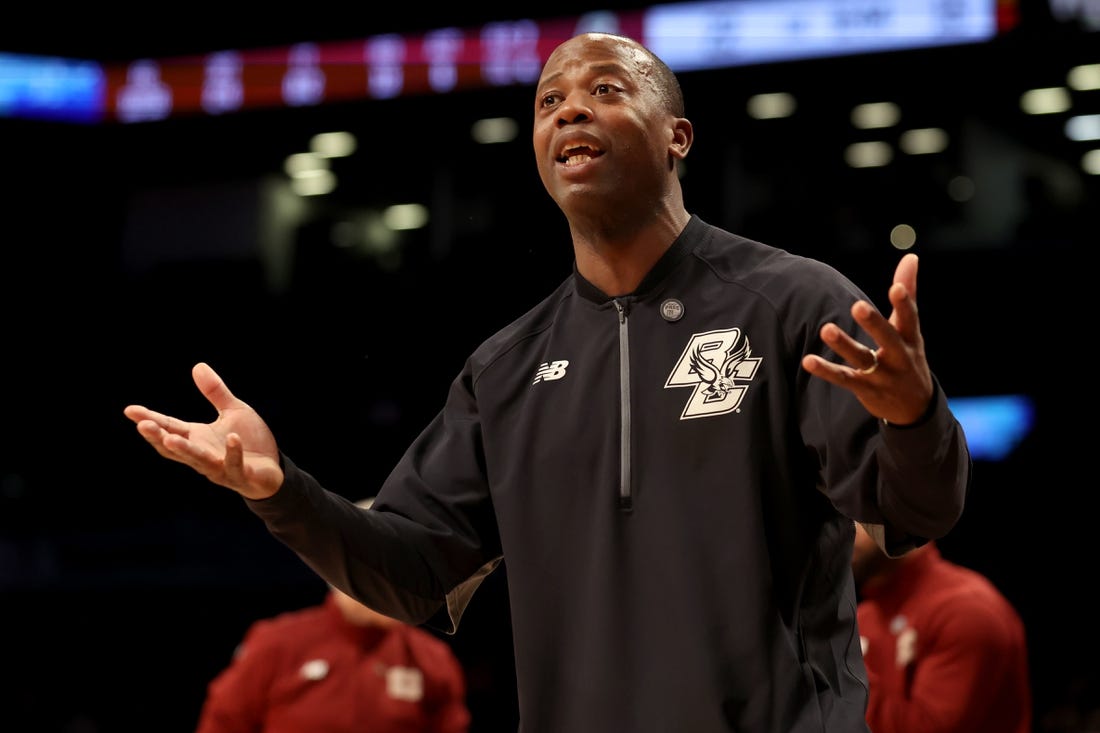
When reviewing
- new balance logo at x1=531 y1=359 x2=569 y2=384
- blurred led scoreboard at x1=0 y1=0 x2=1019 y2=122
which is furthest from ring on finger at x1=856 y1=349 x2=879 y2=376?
blurred led scoreboard at x1=0 y1=0 x2=1019 y2=122

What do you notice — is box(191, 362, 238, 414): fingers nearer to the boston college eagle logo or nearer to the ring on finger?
the boston college eagle logo

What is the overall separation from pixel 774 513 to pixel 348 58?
287 inches

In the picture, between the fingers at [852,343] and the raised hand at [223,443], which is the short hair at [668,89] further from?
the raised hand at [223,443]

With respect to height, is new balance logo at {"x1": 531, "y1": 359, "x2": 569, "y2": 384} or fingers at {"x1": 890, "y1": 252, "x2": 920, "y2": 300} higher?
fingers at {"x1": 890, "y1": 252, "x2": 920, "y2": 300}

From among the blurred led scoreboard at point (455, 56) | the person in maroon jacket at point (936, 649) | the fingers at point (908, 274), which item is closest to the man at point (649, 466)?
the fingers at point (908, 274)

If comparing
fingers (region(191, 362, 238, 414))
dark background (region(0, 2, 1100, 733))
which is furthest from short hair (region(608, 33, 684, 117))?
dark background (region(0, 2, 1100, 733))

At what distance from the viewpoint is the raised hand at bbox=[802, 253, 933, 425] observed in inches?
62.1

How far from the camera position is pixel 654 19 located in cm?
769

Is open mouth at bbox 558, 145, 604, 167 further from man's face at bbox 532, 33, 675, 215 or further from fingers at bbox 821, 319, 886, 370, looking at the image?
fingers at bbox 821, 319, 886, 370

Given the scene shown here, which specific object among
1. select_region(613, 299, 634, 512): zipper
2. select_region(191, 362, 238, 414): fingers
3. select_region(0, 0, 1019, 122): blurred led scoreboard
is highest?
select_region(191, 362, 238, 414): fingers

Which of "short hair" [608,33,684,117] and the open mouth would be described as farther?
"short hair" [608,33,684,117]

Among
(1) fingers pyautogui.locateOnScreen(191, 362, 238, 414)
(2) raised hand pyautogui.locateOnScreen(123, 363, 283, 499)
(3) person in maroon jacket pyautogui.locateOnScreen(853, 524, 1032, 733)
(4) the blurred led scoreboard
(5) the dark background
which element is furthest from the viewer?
(5) the dark background

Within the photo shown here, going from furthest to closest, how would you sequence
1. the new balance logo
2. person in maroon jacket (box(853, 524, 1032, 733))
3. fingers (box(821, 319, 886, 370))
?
1. person in maroon jacket (box(853, 524, 1032, 733))
2. the new balance logo
3. fingers (box(821, 319, 886, 370))

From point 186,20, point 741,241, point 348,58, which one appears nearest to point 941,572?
point 741,241
